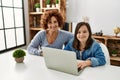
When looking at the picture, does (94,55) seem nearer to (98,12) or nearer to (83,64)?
(83,64)

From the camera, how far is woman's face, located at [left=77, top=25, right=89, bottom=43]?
1.51 m

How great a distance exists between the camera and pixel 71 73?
1.18 meters

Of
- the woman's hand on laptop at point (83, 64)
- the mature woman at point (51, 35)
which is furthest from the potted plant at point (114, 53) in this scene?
the woman's hand on laptop at point (83, 64)

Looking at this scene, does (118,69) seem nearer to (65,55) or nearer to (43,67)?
(65,55)

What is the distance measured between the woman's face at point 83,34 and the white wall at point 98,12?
1.62m

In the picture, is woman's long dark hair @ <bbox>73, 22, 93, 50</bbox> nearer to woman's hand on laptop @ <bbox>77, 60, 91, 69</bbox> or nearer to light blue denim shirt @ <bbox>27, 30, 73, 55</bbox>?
woman's hand on laptop @ <bbox>77, 60, 91, 69</bbox>

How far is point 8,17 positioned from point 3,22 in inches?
8.1

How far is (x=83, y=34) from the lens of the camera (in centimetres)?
152

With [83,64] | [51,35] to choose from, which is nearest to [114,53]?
[51,35]

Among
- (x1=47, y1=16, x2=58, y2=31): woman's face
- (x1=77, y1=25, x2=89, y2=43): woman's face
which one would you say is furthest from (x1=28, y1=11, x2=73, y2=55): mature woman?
(x1=77, y1=25, x2=89, y2=43): woman's face

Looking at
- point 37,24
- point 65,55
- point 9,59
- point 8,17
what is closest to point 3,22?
point 8,17

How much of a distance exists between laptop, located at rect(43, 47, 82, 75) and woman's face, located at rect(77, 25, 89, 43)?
41 cm

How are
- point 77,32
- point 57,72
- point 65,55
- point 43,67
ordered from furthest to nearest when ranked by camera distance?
point 77,32 < point 43,67 < point 57,72 < point 65,55

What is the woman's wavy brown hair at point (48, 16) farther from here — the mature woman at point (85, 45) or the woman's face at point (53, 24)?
the mature woman at point (85, 45)
